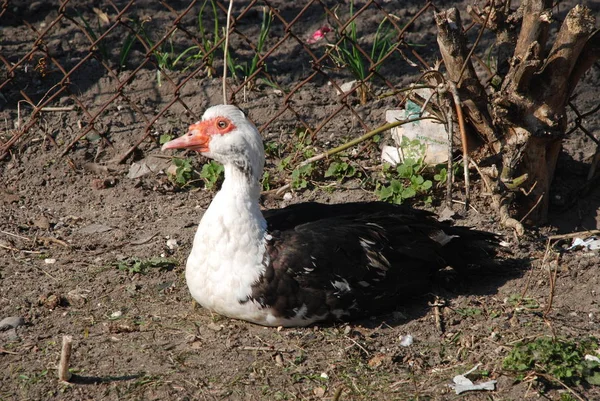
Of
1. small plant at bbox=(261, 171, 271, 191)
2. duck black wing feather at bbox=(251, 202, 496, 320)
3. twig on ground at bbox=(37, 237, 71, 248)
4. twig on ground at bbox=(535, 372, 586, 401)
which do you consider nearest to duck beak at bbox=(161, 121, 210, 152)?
duck black wing feather at bbox=(251, 202, 496, 320)

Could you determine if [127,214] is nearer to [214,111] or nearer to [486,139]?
[214,111]

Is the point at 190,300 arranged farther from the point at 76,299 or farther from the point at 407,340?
the point at 407,340

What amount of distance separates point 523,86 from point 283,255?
4.88 feet

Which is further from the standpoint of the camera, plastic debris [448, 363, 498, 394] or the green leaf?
the green leaf

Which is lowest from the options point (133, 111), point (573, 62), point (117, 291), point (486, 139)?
point (117, 291)

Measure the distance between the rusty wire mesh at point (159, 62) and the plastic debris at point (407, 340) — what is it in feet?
5.49

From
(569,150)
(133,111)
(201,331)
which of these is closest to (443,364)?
(201,331)

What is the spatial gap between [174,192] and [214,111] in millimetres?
1314

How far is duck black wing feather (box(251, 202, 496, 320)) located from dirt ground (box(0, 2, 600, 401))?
0.39 feet

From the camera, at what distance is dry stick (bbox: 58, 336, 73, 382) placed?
3.07m

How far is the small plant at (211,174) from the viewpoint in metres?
4.89

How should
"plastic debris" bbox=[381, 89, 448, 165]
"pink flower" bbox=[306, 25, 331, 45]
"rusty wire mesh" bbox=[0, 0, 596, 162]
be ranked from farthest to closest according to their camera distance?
"pink flower" bbox=[306, 25, 331, 45] < "rusty wire mesh" bbox=[0, 0, 596, 162] < "plastic debris" bbox=[381, 89, 448, 165]

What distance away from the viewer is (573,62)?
4062 mm

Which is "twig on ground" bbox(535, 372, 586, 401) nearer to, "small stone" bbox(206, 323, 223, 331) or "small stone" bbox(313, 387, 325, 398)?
"small stone" bbox(313, 387, 325, 398)
